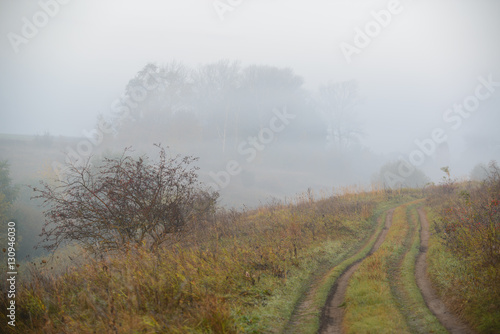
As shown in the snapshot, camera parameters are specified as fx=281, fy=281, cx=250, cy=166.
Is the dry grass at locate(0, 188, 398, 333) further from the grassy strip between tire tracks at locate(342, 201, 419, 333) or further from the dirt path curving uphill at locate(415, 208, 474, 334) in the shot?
the dirt path curving uphill at locate(415, 208, 474, 334)

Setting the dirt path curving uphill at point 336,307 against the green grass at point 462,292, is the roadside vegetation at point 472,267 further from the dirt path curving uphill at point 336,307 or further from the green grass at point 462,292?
the dirt path curving uphill at point 336,307

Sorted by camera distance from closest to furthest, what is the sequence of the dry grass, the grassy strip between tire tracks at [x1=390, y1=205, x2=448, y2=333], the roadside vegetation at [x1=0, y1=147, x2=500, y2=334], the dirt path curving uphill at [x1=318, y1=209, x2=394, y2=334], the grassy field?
1. the dry grass
2. the grassy field
3. the roadside vegetation at [x1=0, y1=147, x2=500, y2=334]
4. the grassy strip between tire tracks at [x1=390, y1=205, x2=448, y2=333]
5. the dirt path curving uphill at [x1=318, y1=209, x2=394, y2=334]

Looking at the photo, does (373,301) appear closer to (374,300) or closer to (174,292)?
(374,300)

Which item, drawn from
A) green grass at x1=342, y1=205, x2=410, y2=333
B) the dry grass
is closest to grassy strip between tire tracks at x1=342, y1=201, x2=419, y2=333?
green grass at x1=342, y1=205, x2=410, y2=333

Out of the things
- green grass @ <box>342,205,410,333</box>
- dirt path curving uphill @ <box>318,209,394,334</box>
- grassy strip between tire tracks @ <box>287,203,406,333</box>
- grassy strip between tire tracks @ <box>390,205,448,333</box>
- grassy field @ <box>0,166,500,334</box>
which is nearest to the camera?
grassy field @ <box>0,166,500,334</box>

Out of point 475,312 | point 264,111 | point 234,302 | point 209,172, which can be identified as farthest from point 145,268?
point 264,111

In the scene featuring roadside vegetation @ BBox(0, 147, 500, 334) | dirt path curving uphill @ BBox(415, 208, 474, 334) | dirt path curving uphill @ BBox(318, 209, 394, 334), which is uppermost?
roadside vegetation @ BBox(0, 147, 500, 334)

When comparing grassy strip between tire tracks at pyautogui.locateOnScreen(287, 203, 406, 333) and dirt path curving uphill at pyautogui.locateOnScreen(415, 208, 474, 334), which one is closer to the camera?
dirt path curving uphill at pyautogui.locateOnScreen(415, 208, 474, 334)

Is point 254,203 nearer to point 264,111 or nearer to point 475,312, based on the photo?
point 264,111

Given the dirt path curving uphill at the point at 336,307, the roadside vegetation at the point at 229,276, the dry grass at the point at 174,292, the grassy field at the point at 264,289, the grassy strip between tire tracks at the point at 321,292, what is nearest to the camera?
the dry grass at the point at 174,292

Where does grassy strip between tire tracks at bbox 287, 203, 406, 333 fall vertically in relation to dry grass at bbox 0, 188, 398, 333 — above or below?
below

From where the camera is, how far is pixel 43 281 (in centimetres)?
689

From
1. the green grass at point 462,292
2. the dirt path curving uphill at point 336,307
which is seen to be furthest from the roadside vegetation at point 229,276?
the dirt path curving uphill at point 336,307

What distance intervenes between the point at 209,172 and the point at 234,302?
46399 millimetres
